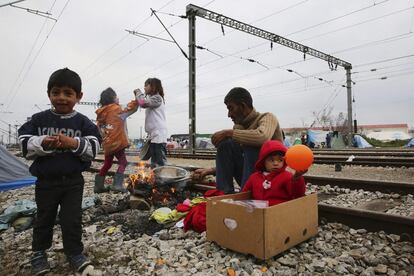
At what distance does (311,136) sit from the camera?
108 ft

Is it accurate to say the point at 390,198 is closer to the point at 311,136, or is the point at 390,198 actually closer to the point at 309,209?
the point at 309,209

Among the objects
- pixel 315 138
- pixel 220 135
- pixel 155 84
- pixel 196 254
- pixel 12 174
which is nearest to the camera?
pixel 196 254

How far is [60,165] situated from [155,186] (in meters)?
2.08

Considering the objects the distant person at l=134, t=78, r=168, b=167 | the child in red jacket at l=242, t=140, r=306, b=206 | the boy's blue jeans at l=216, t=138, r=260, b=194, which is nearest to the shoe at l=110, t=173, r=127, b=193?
the distant person at l=134, t=78, r=168, b=167

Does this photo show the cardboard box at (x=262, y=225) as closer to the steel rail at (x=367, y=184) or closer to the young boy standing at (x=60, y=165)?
the young boy standing at (x=60, y=165)

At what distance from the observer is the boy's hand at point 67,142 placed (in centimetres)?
230

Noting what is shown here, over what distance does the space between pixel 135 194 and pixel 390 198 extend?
348 centimetres

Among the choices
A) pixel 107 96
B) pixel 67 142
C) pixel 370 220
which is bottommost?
pixel 370 220

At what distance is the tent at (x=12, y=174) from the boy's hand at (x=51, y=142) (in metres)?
5.31

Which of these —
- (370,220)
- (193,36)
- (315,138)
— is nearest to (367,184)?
(370,220)

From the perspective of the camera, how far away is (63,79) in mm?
2398

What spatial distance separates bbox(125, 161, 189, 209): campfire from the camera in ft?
14.1

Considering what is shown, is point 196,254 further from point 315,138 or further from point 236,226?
point 315,138

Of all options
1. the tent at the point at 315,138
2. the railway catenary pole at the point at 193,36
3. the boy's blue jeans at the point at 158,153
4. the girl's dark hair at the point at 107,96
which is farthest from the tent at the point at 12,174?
the tent at the point at 315,138
